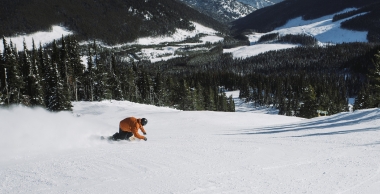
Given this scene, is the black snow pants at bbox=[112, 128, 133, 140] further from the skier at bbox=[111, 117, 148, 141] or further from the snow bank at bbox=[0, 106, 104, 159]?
the snow bank at bbox=[0, 106, 104, 159]

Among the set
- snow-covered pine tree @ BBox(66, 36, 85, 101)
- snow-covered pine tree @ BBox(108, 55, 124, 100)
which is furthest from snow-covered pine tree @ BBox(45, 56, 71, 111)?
snow-covered pine tree @ BBox(108, 55, 124, 100)

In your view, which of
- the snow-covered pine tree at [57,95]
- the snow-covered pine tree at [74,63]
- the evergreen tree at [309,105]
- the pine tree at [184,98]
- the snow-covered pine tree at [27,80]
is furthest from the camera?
the pine tree at [184,98]

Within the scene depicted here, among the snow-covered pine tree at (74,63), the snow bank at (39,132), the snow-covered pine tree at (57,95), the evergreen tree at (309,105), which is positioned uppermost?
the snow-covered pine tree at (74,63)

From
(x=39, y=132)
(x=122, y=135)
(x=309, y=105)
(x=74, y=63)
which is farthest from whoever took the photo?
(x=309, y=105)

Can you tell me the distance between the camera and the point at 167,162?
31.7 ft

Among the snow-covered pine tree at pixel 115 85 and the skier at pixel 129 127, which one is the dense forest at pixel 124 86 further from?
the skier at pixel 129 127

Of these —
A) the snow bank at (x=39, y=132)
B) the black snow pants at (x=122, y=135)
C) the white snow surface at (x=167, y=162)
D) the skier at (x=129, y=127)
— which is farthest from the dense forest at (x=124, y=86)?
the skier at (x=129, y=127)

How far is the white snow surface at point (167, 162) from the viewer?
7445mm

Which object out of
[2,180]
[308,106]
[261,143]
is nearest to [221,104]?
[308,106]

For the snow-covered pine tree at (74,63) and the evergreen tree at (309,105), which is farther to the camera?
the evergreen tree at (309,105)

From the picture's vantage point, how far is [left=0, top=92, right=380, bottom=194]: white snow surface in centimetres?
745

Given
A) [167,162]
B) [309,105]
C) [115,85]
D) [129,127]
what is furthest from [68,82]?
[167,162]

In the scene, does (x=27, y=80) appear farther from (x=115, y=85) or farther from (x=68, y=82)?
(x=115, y=85)

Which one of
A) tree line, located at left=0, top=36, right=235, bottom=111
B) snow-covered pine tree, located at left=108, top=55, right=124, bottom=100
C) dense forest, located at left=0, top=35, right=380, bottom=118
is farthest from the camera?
snow-covered pine tree, located at left=108, top=55, right=124, bottom=100
